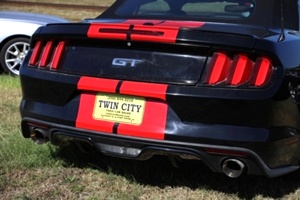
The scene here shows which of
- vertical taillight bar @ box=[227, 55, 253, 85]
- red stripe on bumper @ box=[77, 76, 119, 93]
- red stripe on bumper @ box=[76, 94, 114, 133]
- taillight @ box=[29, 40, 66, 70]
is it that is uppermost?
vertical taillight bar @ box=[227, 55, 253, 85]

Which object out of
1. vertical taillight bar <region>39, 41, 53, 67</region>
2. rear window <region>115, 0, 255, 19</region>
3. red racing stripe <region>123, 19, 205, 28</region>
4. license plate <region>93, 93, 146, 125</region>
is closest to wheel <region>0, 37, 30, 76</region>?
rear window <region>115, 0, 255, 19</region>

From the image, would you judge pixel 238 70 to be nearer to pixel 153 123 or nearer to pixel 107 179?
pixel 153 123

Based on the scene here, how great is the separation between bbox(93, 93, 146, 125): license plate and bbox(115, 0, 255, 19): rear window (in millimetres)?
964

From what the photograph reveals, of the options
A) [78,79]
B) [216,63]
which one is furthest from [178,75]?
[78,79]

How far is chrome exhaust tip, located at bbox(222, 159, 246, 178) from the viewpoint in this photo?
3002 mm

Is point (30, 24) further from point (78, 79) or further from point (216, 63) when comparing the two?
point (216, 63)

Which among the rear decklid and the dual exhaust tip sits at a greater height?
the rear decklid

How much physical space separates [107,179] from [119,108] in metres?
0.71

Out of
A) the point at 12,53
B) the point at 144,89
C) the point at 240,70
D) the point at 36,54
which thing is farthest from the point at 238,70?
the point at 12,53

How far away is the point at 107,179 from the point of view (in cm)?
364

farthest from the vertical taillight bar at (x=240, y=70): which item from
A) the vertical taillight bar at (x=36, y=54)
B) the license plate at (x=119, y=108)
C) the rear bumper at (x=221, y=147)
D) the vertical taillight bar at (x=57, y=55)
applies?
the vertical taillight bar at (x=36, y=54)

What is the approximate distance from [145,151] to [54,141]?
28.0 inches

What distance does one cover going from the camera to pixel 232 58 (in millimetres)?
2975

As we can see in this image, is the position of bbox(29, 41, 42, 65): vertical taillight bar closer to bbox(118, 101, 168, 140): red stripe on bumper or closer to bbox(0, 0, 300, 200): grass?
bbox(0, 0, 300, 200): grass
